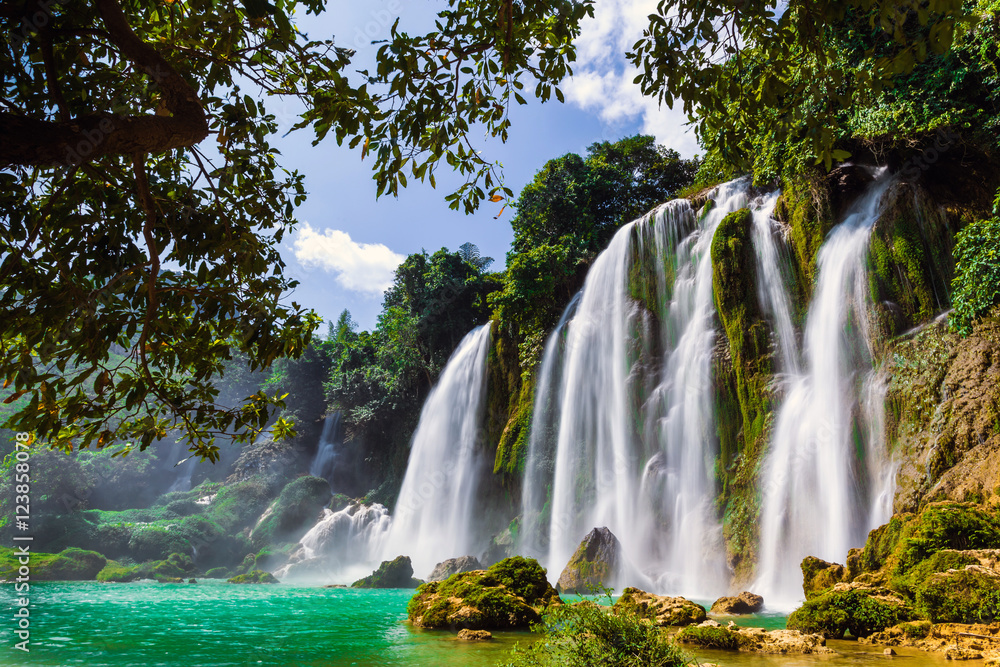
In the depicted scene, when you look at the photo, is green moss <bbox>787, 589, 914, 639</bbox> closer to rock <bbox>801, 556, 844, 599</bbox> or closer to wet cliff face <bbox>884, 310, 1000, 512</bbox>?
rock <bbox>801, 556, 844, 599</bbox>

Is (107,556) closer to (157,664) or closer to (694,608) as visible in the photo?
(157,664)

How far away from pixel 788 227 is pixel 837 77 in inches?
575

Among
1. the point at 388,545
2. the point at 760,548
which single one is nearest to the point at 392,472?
the point at 388,545

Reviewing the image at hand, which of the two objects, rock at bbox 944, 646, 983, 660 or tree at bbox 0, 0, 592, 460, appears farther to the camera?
rock at bbox 944, 646, 983, 660

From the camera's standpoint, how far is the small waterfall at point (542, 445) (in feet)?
66.4

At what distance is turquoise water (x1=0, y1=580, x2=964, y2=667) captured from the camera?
5.78 m

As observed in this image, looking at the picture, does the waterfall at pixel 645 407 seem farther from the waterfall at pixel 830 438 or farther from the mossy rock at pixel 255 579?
the mossy rock at pixel 255 579

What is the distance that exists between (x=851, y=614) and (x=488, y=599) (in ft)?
15.3

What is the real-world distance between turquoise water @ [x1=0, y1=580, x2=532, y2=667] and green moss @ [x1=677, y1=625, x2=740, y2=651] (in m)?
1.99

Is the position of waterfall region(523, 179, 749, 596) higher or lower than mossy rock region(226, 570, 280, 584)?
higher

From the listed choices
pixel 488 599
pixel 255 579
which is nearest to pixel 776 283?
pixel 488 599

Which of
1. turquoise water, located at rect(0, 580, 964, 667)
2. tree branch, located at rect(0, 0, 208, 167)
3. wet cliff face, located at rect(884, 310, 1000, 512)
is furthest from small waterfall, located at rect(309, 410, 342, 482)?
tree branch, located at rect(0, 0, 208, 167)

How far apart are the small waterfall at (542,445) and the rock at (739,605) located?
34.8ft

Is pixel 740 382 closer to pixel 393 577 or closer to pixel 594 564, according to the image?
pixel 594 564
